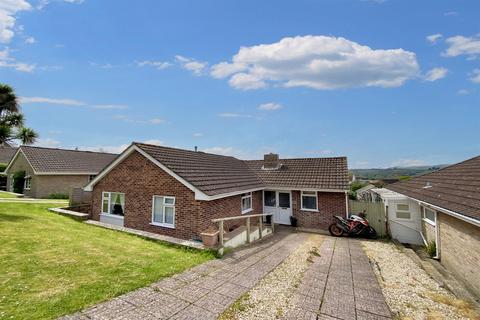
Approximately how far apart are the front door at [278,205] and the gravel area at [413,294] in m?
8.37

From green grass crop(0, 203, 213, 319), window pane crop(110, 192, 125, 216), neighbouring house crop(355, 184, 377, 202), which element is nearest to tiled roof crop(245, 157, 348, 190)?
neighbouring house crop(355, 184, 377, 202)

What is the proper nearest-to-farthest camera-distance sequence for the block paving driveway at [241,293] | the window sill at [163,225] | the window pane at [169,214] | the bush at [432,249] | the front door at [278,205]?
1. the block paving driveway at [241,293]
2. the bush at [432,249]
3. the window sill at [163,225]
4. the window pane at [169,214]
5. the front door at [278,205]

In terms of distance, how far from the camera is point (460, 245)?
8406 millimetres

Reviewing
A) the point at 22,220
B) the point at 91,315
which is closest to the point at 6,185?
the point at 22,220

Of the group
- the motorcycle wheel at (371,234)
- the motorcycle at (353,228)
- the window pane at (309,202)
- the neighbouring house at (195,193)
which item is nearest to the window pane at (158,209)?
the neighbouring house at (195,193)

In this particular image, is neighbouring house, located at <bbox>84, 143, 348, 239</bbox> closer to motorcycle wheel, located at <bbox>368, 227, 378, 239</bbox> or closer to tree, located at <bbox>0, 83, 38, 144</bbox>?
motorcycle wheel, located at <bbox>368, 227, 378, 239</bbox>

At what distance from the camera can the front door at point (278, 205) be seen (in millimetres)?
18312

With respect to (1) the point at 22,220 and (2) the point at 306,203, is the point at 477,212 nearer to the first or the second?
(2) the point at 306,203

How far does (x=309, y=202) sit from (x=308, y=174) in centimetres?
245

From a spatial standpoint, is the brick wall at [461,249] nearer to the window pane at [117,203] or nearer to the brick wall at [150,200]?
the brick wall at [150,200]

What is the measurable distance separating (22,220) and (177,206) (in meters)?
7.78

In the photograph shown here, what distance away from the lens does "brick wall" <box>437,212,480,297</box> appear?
734cm

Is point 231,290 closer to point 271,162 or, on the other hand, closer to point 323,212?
point 323,212

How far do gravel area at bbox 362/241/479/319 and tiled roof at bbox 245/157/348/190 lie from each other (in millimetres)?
7568
